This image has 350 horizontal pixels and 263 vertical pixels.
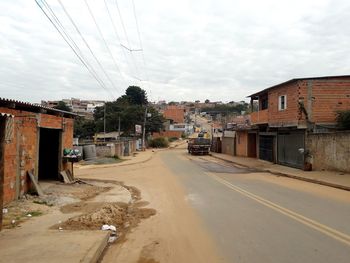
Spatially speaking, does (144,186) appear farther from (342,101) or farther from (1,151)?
(342,101)

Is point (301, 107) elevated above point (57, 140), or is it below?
above

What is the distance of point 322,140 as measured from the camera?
26453mm

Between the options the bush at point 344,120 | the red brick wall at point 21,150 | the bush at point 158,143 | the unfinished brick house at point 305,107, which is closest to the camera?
the red brick wall at point 21,150

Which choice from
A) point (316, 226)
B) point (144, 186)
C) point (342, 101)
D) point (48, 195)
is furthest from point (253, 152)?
point (316, 226)

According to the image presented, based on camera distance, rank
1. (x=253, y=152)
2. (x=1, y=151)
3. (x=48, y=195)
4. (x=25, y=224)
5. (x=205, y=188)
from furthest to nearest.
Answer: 1. (x=253, y=152)
2. (x=205, y=188)
3. (x=48, y=195)
4. (x=25, y=224)
5. (x=1, y=151)

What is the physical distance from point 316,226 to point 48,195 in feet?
30.9

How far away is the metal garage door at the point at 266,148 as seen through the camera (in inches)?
1481

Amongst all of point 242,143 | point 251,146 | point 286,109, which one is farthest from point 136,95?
point 286,109

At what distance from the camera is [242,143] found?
165 feet

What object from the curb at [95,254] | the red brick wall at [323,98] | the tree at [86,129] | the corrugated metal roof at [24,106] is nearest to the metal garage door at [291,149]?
the red brick wall at [323,98]

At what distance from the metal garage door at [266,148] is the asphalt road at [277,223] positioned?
65.9 ft

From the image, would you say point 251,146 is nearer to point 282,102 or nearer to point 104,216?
point 282,102

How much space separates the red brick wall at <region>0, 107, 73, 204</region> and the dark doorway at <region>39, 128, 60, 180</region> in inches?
127

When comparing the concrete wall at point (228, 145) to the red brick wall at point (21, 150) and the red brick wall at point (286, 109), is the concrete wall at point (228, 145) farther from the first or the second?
the red brick wall at point (21, 150)
